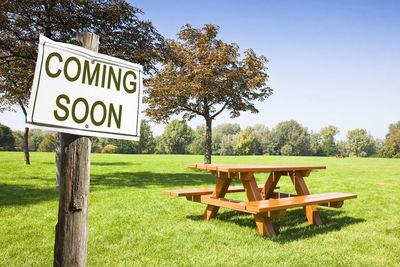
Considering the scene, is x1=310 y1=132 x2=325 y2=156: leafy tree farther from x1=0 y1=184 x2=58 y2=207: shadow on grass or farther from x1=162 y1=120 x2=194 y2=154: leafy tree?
x1=0 y1=184 x2=58 y2=207: shadow on grass

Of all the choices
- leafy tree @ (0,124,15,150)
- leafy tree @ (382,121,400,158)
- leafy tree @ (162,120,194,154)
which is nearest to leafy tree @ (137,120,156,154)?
leafy tree @ (162,120,194,154)

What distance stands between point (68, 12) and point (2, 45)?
250cm

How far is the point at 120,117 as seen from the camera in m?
2.03

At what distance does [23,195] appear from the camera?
8.55 meters

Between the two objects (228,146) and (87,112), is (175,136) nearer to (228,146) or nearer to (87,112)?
(228,146)

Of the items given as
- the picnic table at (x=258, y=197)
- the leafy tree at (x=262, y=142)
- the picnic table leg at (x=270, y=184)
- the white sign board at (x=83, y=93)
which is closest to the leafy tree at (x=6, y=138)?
the picnic table at (x=258, y=197)

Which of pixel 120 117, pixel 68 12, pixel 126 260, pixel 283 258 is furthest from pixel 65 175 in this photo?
pixel 68 12

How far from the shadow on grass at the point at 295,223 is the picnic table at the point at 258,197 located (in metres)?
0.23

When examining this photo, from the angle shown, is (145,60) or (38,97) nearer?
(38,97)

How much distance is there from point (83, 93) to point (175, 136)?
6816 centimetres

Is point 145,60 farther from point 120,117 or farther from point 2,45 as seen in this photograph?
point 120,117

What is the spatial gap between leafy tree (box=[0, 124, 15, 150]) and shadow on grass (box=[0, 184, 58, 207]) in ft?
152

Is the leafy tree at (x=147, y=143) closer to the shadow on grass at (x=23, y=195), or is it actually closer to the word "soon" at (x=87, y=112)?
the shadow on grass at (x=23, y=195)

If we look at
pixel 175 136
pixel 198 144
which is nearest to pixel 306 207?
pixel 175 136
